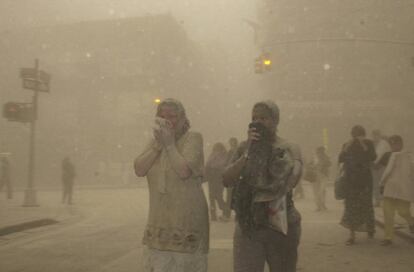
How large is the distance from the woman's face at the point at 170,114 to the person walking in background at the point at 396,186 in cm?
507

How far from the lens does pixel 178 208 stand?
327 cm

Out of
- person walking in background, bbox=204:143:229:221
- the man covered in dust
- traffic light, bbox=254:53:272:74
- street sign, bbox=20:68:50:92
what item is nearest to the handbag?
person walking in background, bbox=204:143:229:221

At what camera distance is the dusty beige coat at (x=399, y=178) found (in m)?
7.32

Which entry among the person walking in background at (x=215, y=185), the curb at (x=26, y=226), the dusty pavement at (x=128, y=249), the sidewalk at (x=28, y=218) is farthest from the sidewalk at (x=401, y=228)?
the curb at (x=26, y=226)

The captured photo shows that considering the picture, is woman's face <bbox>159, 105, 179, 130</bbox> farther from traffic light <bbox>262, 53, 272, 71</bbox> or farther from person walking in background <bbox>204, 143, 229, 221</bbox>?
traffic light <bbox>262, 53, 272, 71</bbox>

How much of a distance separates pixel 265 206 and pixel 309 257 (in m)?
3.85

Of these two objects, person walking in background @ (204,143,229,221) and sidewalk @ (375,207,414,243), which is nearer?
sidewalk @ (375,207,414,243)

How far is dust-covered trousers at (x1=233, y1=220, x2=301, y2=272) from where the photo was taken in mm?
3328

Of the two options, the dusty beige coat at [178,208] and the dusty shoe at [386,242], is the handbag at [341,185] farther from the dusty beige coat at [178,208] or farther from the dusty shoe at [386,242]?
the dusty beige coat at [178,208]

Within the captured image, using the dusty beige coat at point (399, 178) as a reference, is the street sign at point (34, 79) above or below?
above

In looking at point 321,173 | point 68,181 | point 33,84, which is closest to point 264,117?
point 321,173

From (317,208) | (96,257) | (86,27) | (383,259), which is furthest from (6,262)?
(86,27)

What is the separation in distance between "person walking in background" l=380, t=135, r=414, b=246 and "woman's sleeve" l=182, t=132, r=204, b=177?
4953mm

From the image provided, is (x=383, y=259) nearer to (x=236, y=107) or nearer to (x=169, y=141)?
(x=169, y=141)
